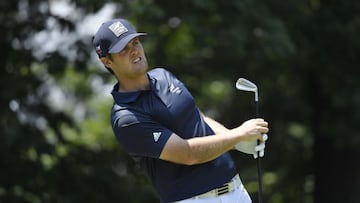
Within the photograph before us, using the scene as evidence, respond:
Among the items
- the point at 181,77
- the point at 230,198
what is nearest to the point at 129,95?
the point at 230,198

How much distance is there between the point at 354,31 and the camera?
11070 millimetres

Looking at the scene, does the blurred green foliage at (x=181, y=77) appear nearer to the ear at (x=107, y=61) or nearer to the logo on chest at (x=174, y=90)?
the ear at (x=107, y=61)

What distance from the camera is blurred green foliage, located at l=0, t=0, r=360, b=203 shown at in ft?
32.6

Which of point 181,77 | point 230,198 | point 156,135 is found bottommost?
point 181,77

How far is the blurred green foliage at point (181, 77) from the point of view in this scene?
995cm

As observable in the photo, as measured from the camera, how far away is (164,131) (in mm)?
4383

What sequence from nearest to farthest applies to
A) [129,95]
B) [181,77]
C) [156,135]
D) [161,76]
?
[156,135] → [129,95] → [161,76] → [181,77]

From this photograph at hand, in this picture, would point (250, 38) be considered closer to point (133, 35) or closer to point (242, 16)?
point (242, 16)

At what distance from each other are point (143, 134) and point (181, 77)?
6654mm

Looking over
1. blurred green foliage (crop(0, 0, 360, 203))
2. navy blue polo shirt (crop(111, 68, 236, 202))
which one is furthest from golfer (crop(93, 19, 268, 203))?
blurred green foliage (crop(0, 0, 360, 203))

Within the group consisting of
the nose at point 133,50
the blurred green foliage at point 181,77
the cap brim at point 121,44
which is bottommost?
the blurred green foliage at point 181,77

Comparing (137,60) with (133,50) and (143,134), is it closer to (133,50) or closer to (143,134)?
(133,50)

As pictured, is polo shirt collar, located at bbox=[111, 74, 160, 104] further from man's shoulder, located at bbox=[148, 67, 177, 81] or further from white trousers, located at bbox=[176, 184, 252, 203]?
white trousers, located at bbox=[176, 184, 252, 203]

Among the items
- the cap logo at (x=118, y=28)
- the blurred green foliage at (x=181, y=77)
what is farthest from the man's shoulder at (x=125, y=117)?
the blurred green foliage at (x=181, y=77)
